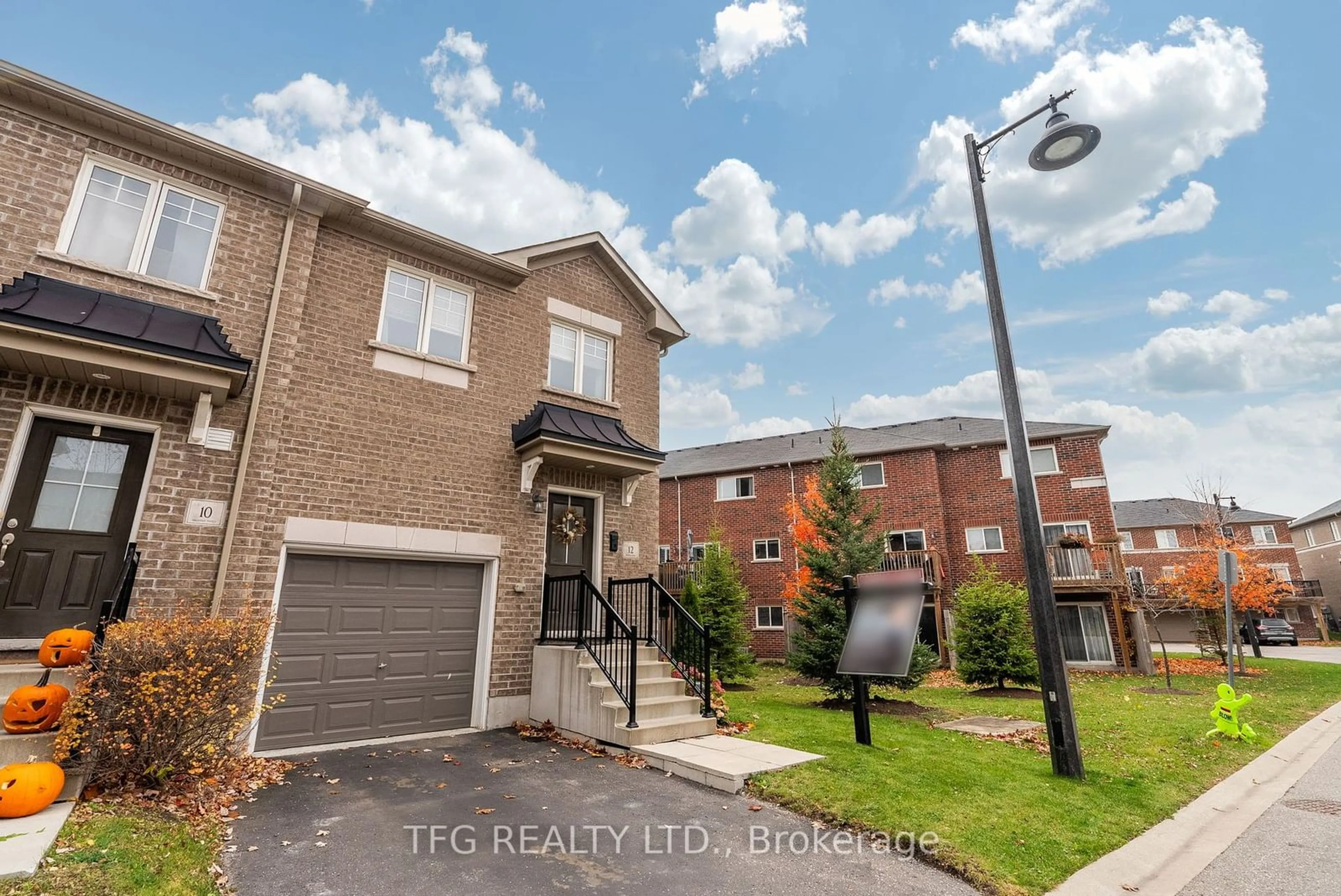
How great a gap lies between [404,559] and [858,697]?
6436 millimetres

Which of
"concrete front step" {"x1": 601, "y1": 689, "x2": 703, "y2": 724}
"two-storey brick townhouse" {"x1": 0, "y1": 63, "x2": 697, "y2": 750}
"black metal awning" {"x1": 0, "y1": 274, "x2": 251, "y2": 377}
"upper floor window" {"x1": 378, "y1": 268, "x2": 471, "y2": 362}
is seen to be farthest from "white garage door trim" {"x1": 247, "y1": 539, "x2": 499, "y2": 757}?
"upper floor window" {"x1": 378, "y1": 268, "x2": 471, "y2": 362}

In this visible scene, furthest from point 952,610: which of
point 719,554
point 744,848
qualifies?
point 744,848

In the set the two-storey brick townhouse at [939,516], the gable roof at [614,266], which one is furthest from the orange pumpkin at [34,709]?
the two-storey brick townhouse at [939,516]

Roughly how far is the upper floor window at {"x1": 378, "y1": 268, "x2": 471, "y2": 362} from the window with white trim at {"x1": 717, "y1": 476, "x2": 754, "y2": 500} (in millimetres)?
18031

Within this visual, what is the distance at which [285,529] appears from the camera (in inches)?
287

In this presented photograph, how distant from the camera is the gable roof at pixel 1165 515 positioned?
3678cm

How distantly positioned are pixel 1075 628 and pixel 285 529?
23.1m

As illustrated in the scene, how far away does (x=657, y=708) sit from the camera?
24.5ft

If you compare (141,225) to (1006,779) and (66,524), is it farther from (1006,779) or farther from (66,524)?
(1006,779)

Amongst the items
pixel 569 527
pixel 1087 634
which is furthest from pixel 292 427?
pixel 1087 634

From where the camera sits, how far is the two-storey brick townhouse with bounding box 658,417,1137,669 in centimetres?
1908

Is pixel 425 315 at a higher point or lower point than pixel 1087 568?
higher

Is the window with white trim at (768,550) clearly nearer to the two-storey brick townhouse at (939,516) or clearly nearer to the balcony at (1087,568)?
the two-storey brick townhouse at (939,516)

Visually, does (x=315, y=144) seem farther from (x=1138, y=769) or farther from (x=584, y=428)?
(x=1138, y=769)
